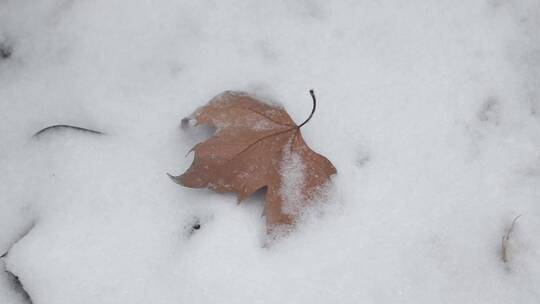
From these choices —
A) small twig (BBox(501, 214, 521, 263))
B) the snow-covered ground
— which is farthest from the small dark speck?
small twig (BBox(501, 214, 521, 263))

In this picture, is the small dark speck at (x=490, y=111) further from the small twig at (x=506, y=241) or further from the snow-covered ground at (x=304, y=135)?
the small twig at (x=506, y=241)

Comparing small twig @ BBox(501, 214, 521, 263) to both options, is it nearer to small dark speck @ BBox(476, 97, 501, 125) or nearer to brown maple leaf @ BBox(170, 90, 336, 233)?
small dark speck @ BBox(476, 97, 501, 125)

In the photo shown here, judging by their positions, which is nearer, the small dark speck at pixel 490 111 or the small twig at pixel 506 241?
the small twig at pixel 506 241

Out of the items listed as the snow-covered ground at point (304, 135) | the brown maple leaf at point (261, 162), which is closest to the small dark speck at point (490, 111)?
the snow-covered ground at point (304, 135)

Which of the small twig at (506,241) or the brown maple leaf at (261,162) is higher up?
the brown maple leaf at (261,162)

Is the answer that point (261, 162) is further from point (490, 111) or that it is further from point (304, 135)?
point (490, 111)

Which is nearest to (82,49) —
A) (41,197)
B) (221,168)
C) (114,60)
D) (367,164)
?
(114,60)
